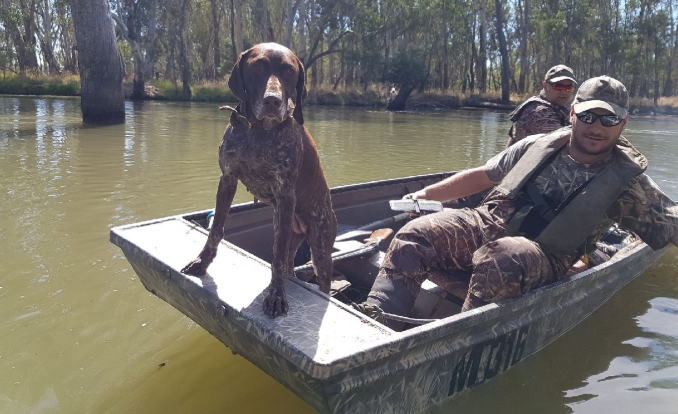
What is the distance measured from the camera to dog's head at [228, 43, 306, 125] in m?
2.62

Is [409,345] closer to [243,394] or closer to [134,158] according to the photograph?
[243,394]

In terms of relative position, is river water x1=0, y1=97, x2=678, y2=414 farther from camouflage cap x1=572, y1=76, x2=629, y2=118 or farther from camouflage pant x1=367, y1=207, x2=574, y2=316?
camouflage cap x1=572, y1=76, x2=629, y2=118

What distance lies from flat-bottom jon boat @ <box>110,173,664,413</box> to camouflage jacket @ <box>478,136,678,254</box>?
1.64 feet

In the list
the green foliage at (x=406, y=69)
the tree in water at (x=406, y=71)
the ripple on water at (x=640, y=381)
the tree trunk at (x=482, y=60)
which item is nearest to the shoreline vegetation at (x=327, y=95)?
the tree in water at (x=406, y=71)

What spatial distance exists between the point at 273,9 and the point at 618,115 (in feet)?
152

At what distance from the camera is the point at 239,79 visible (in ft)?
9.50

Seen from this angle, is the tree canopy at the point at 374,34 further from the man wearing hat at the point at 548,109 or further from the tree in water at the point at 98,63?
the man wearing hat at the point at 548,109

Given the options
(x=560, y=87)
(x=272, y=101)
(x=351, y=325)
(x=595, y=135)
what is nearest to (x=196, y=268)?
(x=351, y=325)

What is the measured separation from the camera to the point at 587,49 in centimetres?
4897

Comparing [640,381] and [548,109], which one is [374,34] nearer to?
[548,109]

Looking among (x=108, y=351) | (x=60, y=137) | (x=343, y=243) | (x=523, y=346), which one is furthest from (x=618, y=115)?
(x=60, y=137)

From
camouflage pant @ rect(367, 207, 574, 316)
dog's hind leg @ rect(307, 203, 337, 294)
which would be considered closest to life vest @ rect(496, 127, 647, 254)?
camouflage pant @ rect(367, 207, 574, 316)

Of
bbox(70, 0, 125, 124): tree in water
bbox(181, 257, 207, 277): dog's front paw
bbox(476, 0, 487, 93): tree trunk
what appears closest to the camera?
bbox(181, 257, 207, 277): dog's front paw

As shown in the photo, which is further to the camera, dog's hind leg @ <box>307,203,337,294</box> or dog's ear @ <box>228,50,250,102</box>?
dog's hind leg @ <box>307,203,337,294</box>
